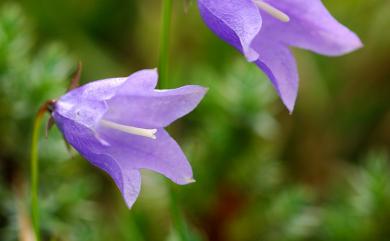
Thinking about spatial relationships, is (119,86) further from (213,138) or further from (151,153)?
(213,138)

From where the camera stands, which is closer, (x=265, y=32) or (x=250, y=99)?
(x=265, y=32)

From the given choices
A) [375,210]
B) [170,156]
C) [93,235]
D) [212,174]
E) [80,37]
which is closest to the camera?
[170,156]

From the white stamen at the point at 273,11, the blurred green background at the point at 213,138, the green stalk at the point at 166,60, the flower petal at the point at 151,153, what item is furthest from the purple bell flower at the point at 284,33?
the blurred green background at the point at 213,138

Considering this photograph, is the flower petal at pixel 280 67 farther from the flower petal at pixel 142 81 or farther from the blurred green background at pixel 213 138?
the blurred green background at pixel 213 138

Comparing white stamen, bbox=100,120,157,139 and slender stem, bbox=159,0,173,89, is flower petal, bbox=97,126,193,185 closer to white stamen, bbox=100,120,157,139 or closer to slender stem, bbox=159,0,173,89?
white stamen, bbox=100,120,157,139

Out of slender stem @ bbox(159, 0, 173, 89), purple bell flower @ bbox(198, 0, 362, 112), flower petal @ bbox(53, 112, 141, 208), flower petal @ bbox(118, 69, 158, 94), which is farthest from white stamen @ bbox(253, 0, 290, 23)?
flower petal @ bbox(53, 112, 141, 208)

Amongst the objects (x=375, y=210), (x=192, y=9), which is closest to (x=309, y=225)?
(x=375, y=210)

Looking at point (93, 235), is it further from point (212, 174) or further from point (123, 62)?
point (123, 62)
